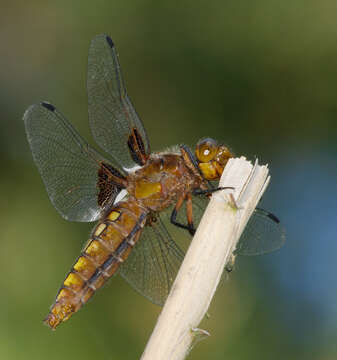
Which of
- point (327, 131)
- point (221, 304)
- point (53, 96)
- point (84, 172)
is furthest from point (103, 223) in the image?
point (327, 131)

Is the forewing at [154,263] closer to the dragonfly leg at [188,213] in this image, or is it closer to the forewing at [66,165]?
the dragonfly leg at [188,213]

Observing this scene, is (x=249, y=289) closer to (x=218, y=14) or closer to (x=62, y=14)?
(x=218, y=14)

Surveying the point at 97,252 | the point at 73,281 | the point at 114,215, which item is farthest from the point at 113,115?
the point at 73,281

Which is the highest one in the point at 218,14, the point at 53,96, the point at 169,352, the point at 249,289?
the point at 218,14

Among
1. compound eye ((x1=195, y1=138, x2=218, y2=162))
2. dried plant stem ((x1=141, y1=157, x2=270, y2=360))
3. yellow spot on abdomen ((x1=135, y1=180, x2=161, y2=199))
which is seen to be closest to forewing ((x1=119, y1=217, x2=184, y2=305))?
yellow spot on abdomen ((x1=135, y1=180, x2=161, y2=199))

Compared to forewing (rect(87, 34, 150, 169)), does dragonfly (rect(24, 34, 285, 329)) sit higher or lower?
lower

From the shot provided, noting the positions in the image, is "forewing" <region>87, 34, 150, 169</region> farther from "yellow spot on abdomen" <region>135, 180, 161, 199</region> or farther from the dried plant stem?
the dried plant stem

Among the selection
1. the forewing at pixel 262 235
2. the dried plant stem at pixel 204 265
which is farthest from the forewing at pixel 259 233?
the dried plant stem at pixel 204 265
